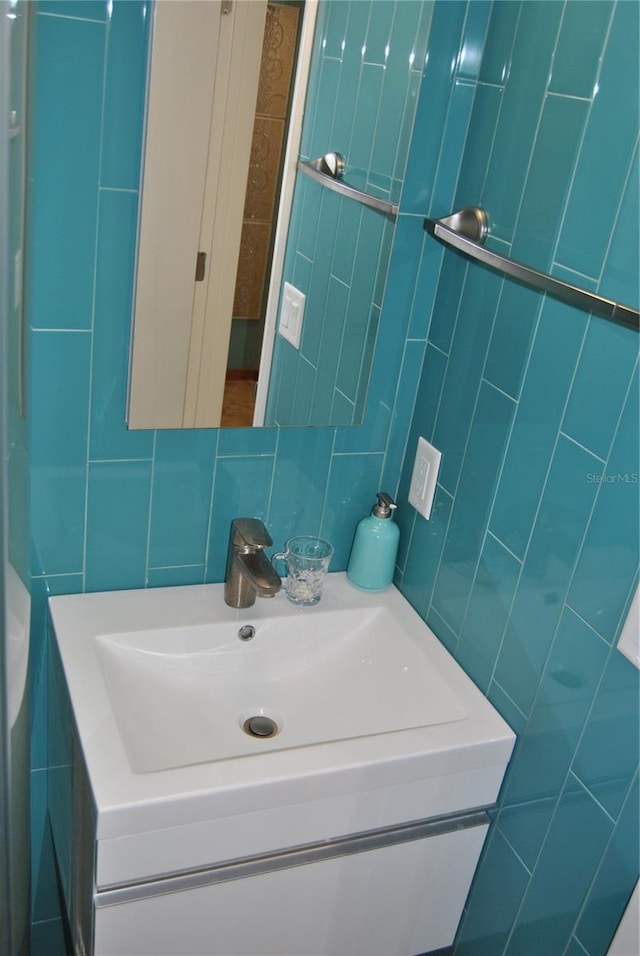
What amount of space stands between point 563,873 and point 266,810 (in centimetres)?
42

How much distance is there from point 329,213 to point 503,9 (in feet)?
1.22

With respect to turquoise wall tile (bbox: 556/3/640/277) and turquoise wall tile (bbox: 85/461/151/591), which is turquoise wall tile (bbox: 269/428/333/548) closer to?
turquoise wall tile (bbox: 85/461/151/591)

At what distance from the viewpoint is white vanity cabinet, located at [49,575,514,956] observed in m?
1.18

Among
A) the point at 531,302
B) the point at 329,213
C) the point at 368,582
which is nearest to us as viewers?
the point at 531,302

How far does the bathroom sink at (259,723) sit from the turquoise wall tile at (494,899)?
0.10 metres

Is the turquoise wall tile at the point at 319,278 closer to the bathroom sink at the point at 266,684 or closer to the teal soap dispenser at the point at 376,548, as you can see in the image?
the teal soap dispenser at the point at 376,548

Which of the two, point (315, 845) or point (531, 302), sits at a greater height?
point (531, 302)

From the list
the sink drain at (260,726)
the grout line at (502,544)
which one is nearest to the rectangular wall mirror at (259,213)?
the grout line at (502,544)

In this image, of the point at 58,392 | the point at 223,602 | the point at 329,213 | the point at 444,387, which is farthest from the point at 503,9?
the point at 223,602

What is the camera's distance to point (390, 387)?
62.1 inches

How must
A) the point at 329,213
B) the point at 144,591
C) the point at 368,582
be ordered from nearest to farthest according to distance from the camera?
the point at 329,213 → the point at 144,591 → the point at 368,582

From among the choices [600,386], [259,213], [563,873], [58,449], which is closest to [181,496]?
[58,449]

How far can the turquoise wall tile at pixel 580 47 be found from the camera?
1129 mm

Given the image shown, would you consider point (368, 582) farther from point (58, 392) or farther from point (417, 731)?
point (58, 392)
